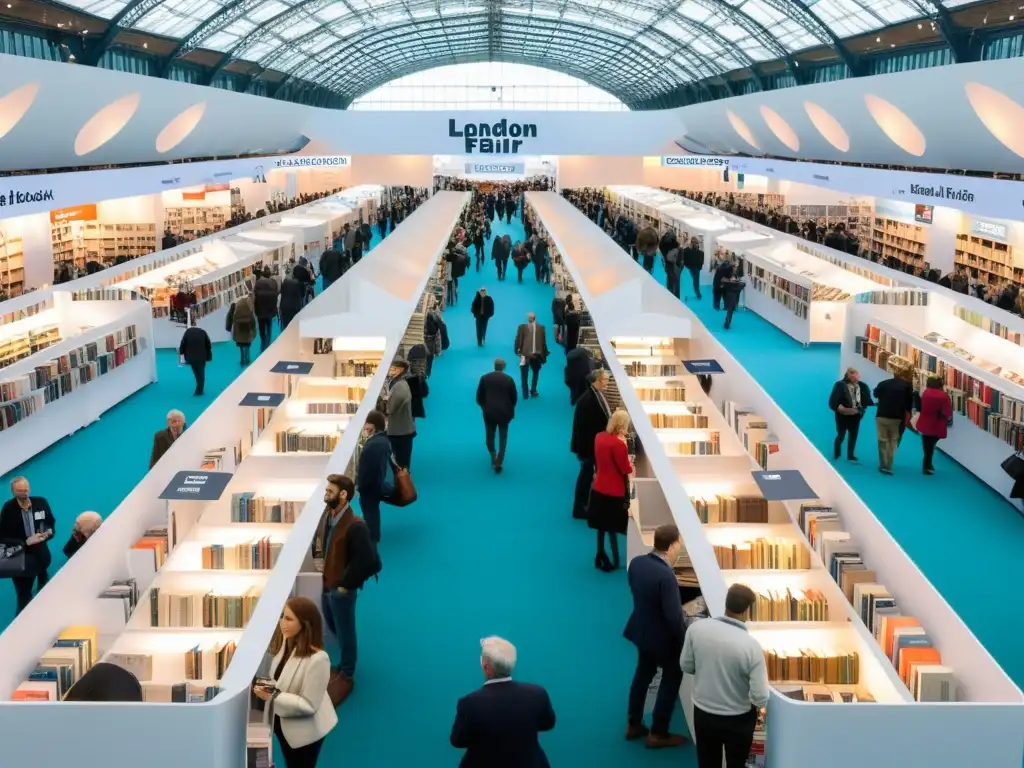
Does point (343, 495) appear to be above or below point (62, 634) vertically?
above

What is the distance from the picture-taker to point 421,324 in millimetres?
15672

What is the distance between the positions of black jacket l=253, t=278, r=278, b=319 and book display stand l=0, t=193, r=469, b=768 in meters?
6.53

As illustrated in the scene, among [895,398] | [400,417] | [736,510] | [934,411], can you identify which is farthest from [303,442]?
[934,411]

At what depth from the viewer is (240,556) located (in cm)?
699

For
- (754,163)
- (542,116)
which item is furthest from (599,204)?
(754,163)

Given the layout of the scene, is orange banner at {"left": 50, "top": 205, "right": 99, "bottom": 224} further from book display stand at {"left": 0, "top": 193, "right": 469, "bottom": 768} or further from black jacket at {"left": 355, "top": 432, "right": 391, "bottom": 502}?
black jacket at {"left": 355, "top": 432, "right": 391, "bottom": 502}

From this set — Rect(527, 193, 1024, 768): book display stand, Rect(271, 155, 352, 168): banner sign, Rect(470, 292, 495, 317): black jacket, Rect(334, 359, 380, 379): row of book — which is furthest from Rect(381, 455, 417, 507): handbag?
Rect(271, 155, 352, 168): banner sign

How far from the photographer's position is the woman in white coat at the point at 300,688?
4977 millimetres

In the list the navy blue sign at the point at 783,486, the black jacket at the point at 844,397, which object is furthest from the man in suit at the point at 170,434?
the black jacket at the point at 844,397

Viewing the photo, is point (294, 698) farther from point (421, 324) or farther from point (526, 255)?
point (526, 255)

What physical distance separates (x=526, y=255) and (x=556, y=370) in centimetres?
964

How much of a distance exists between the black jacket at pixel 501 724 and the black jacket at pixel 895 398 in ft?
25.9

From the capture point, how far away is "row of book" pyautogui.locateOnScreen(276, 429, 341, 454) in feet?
31.7

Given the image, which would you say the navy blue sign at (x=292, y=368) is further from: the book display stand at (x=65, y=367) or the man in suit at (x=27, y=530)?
the man in suit at (x=27, y=530)
